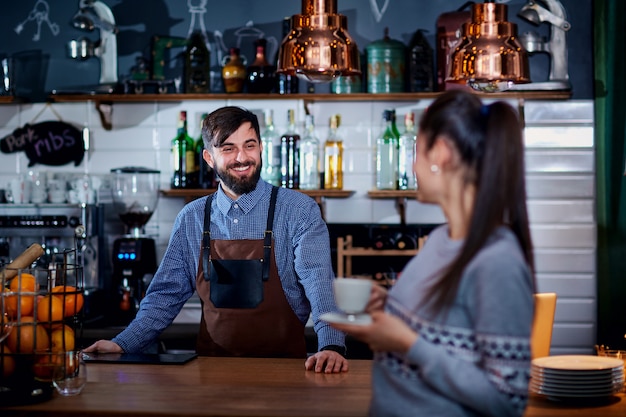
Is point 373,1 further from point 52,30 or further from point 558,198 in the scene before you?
point 52,30

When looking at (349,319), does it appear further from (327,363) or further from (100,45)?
(100,45)

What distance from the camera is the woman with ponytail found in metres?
1.57

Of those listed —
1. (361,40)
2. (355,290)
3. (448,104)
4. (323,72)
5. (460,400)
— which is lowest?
(460,400)

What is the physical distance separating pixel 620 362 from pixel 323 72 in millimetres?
1379

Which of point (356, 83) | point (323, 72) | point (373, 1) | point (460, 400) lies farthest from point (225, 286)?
point (373, 1)

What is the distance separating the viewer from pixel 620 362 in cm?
229

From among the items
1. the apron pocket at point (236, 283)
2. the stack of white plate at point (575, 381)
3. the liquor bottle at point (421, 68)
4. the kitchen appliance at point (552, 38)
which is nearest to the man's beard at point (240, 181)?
the apron pocket at point (236, 283)

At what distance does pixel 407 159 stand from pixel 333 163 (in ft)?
1.33

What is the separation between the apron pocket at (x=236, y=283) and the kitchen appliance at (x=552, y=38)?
7.56ft

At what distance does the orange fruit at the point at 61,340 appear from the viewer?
2279 mm

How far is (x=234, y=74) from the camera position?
16.3 ft

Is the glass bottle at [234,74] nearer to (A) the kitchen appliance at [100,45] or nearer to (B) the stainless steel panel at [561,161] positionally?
(A) the kitchen appliance at [100,45]

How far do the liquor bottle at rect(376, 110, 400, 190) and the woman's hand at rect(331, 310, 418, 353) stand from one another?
3.32 metres

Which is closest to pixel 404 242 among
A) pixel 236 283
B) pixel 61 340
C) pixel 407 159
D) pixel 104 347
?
pixel 407 159
